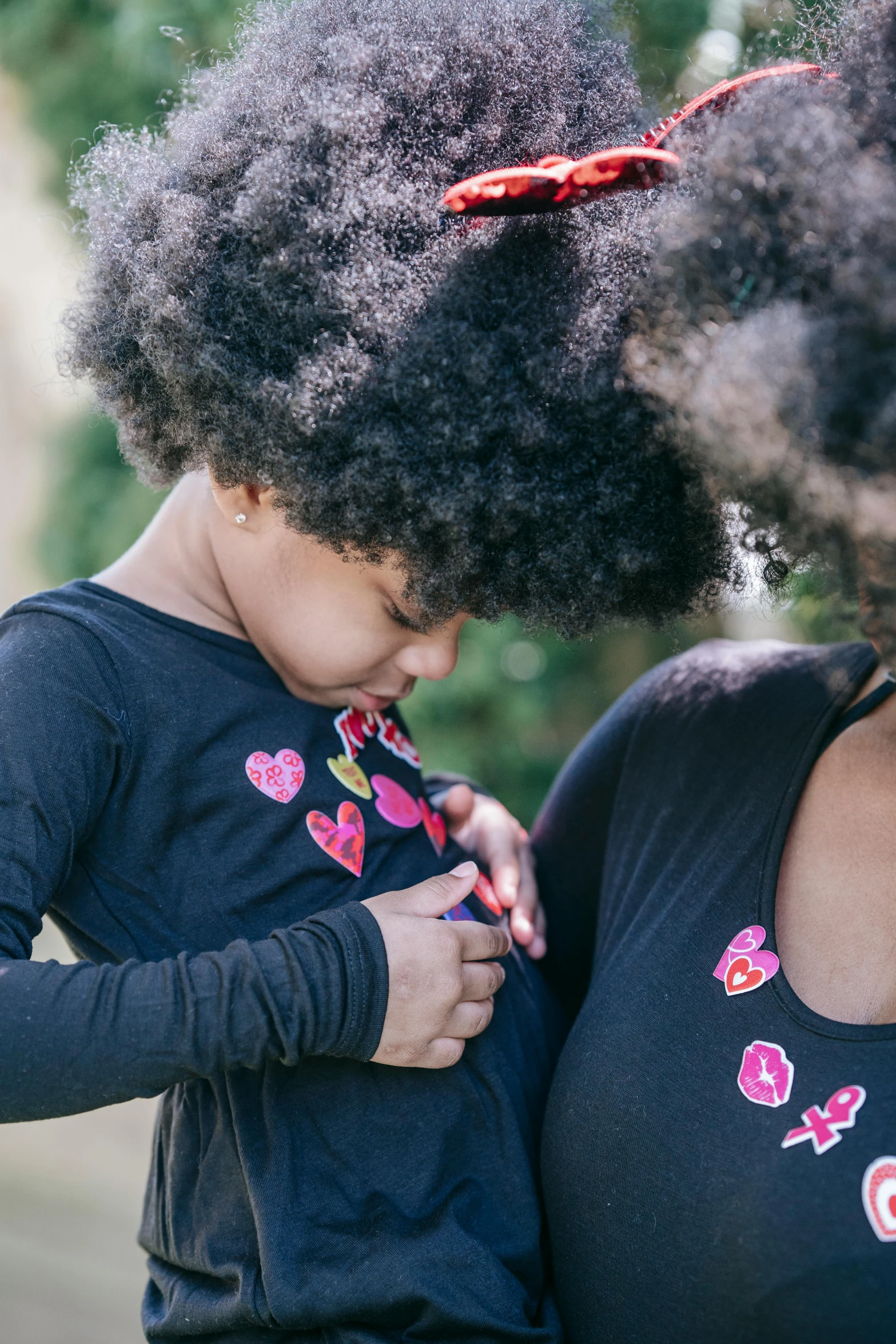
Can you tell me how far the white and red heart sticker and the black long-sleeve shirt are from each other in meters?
0.39

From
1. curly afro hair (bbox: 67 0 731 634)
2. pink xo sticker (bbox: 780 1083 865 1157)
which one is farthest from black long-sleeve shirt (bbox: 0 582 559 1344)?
pink xo sticker (bbox: 780 1083 865 1157)

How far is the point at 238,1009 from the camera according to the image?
120 cm

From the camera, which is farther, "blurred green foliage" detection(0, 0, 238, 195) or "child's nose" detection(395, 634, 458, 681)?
"blurred green foliage" detection(0, 0, 238, 195)

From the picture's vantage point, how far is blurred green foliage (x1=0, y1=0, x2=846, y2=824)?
2549 mm

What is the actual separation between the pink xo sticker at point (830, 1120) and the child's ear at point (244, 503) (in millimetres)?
975

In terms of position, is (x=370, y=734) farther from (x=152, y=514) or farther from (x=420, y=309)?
(x=152, y=514)

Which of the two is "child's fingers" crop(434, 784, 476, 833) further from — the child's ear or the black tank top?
the child's ear

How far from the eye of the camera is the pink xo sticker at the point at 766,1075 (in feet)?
3.74

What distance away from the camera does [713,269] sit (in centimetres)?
99

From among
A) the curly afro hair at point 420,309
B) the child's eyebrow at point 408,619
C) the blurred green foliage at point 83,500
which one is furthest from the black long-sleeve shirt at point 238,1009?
the blurred green foliage at point 83,500

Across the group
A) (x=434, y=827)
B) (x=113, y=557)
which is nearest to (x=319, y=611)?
(x=434, y=827)

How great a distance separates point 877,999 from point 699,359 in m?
0.72

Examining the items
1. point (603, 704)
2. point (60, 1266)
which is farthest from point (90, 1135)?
point (603, 704)

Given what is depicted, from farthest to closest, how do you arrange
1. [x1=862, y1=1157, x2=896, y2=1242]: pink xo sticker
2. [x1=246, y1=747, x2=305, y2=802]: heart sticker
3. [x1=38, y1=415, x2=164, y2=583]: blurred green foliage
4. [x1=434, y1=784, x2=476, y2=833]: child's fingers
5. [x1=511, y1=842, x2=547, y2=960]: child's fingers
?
[x1=38, y1=415, x2=164, y2=583]: blurred green foliage < [x1=434, y1=784, x2=476, y2=833]: child's fingers < [x1=511, y1=842, x2=547, y2=960]: child's fingers < [x1=246, y1=747, x2=305, y2=802]: heart sticker < [x1=862, y1=1157, x2=896, y2=1242]: pink xo sticker
